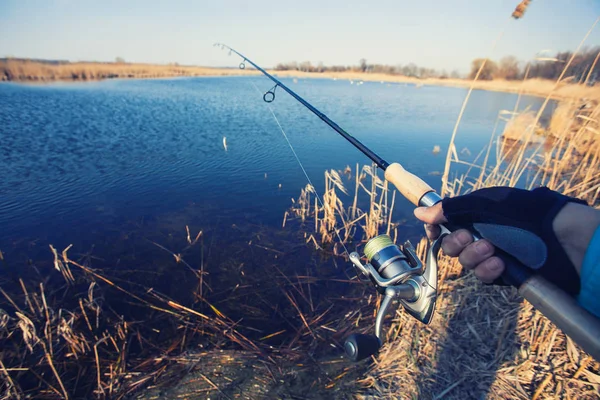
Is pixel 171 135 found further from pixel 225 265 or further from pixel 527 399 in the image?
pixel 527 399

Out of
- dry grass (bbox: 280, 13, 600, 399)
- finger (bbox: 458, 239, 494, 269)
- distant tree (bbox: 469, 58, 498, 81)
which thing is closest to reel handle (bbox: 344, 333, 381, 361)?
finger (bbox: 458, 239, 494, 269)

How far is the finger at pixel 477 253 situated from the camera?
166 cm

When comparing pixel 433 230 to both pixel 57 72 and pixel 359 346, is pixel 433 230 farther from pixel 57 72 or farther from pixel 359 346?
pixel 57 72

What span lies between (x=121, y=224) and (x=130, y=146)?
210 inches

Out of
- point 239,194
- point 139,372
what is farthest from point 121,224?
point 139,372

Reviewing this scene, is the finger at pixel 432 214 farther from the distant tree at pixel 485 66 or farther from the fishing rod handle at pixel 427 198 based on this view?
the distant tree at pixel 485 66

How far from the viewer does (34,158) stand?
8.91m

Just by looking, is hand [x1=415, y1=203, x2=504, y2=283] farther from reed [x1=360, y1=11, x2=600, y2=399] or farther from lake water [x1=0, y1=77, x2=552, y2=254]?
lake water [x1=0, y1=77, x2=552, y2=254]

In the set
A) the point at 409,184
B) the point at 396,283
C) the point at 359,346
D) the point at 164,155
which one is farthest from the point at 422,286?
the point at 164,155

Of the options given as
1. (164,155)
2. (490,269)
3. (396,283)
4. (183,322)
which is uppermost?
(490,269)

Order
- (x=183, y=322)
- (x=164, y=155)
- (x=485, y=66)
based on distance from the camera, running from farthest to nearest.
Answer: (x=164, y=155) → (x=485, y=66) → (x=183, y=322)

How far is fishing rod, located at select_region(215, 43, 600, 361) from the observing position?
1.22 metres

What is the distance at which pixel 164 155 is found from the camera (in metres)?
10.1

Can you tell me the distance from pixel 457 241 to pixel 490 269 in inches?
9.4
